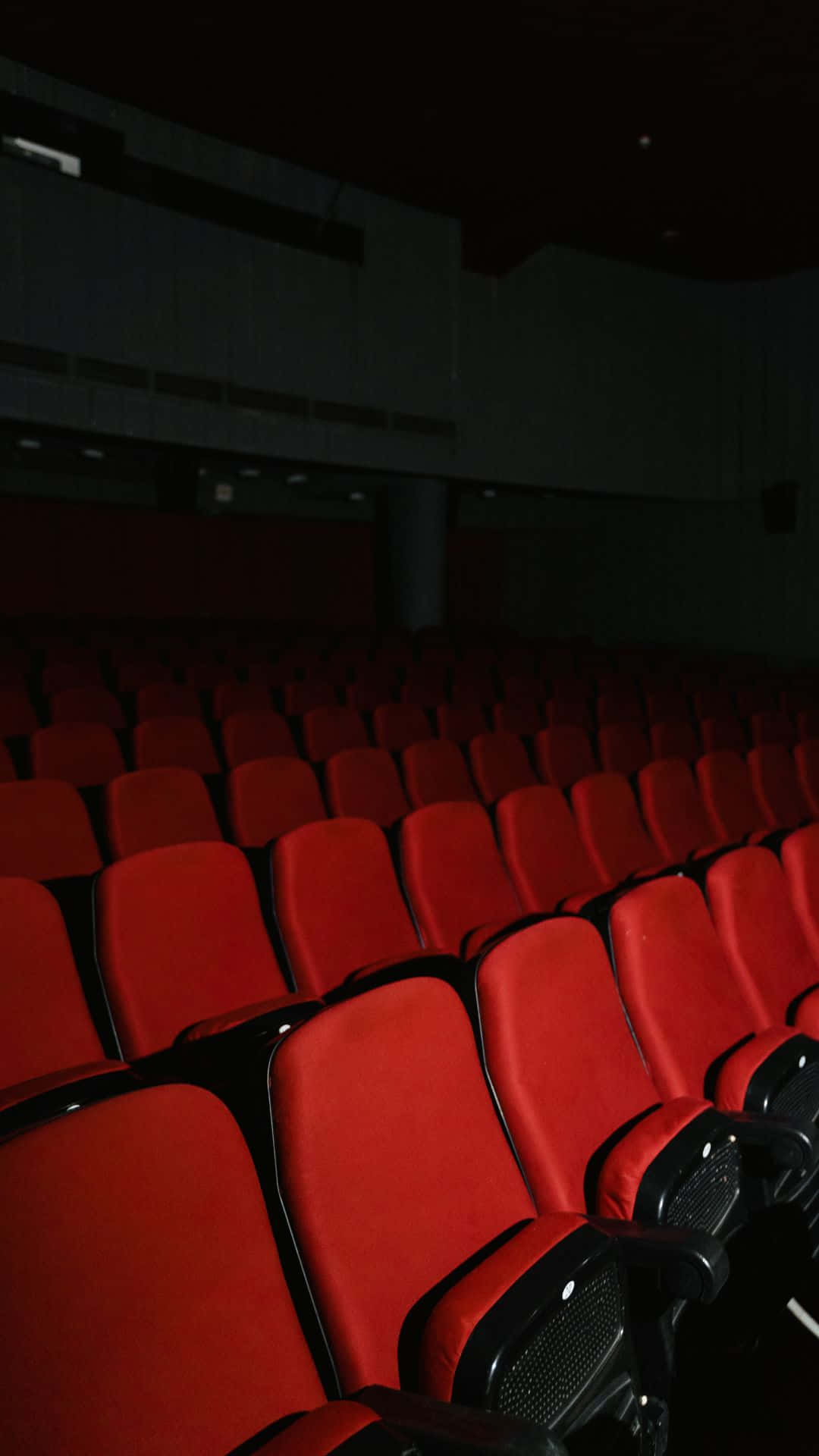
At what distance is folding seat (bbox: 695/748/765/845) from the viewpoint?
2.62 metres

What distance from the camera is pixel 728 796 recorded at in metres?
2.70

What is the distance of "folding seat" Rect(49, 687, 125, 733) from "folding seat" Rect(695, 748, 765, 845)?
1624mm

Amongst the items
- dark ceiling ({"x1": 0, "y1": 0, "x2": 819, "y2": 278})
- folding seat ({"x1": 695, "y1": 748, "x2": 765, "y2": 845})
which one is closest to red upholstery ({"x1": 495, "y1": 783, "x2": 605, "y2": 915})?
folding seat ({"x1": 695, "y1": 748, "x2": 765, "y2": 845})

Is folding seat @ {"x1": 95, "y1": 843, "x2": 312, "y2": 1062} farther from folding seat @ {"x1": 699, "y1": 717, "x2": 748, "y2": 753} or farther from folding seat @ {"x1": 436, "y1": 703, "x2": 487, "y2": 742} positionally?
folding seat @ {"x1": 699, "y1": 717, "x2": 748, "y2": 753}

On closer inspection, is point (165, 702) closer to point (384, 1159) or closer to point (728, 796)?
point (728, 796)

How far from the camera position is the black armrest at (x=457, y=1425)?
619 millimetres

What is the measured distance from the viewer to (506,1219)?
35.6 inches

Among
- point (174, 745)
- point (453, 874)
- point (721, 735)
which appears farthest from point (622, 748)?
point (453, 874)

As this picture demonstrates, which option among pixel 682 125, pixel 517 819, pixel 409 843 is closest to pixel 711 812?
pixel 517 819

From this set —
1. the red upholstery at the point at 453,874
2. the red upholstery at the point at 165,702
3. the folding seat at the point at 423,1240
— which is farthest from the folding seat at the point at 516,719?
the folding seat at the point at 423,1240

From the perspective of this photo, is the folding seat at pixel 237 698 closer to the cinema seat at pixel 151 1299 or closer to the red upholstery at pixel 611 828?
the red upholstery at pixel 611 828

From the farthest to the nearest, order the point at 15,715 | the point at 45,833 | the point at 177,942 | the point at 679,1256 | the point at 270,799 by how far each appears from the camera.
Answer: the point at 15,715
the point at 270,799
the point at 45,833
the point at 177,942
the point at 679,1256

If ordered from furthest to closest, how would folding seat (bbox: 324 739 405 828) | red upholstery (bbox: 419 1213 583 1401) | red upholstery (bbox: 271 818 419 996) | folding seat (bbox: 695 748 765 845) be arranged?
folding seat (bbox: 695 748 765 845) → folding seat (bbox: 324 739 405 828) → red upholstery (bbox: 271 818 419 996) → red upholstery (bbox: 419 1213 583 1401)

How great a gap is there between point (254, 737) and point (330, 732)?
0.26 meters
